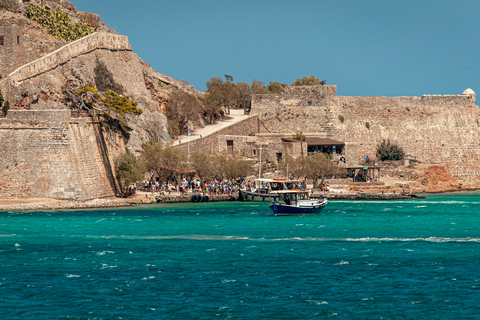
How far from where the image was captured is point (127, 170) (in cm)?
5362

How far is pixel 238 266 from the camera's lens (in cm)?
3144

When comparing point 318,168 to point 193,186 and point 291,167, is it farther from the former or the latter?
point 193,186

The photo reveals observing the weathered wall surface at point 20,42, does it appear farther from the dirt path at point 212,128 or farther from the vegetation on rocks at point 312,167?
the vegetation on rocks at point 312,167

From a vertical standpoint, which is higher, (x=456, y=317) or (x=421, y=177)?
(x=421, y=177)

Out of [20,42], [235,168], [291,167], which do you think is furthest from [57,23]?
[291,167]

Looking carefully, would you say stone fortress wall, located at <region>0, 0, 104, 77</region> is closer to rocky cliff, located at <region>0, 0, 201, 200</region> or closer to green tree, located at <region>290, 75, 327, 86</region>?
rocky cliff, located at <region>0, 0, 201, 200</region>

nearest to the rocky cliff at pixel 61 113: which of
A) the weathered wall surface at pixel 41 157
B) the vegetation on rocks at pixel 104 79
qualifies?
the weathered wall surface at pixel 41 157

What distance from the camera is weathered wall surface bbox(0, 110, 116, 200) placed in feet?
159

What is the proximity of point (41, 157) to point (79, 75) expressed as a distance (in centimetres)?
1304

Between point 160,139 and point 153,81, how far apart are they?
371 inches

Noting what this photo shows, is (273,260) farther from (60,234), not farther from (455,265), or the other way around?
(60,234)

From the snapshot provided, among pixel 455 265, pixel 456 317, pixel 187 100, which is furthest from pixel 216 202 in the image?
pixel 456 317

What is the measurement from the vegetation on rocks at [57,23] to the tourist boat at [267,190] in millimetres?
22095

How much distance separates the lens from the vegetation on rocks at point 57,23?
2594 inches
